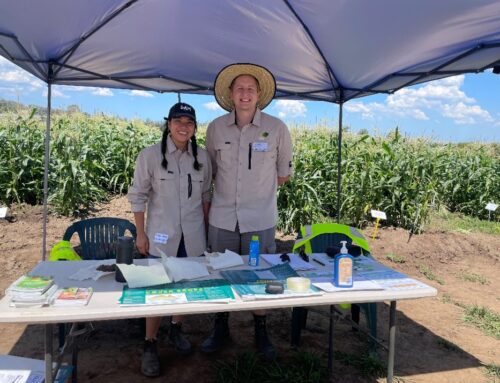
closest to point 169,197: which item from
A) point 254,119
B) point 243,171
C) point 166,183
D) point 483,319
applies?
point 166,183

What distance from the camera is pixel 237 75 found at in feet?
11.4

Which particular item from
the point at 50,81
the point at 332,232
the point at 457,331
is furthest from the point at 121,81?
the point at 457,331

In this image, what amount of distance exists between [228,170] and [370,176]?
450 cm

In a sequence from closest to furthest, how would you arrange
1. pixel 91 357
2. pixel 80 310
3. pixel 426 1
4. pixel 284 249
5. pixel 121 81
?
pixel 80 310 < pixel 426 1 < pixel 91 357 < pixel 121 81 < pixel 284 249

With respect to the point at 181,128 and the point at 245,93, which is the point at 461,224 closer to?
the point at 245,93

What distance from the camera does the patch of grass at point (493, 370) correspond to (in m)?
3.43

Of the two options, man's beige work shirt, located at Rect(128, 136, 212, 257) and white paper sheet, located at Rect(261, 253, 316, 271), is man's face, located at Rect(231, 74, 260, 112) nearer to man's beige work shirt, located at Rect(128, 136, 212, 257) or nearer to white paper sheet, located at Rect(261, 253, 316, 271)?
man's beige work shirt, located at Rect(128, 136, 212, 257)

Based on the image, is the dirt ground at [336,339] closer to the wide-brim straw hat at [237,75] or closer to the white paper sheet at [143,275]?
the white paper sheet at [143,275]

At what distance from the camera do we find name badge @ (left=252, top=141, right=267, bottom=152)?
3.33m

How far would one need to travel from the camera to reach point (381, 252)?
655 cm

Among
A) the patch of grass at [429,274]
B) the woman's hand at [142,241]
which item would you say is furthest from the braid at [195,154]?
the patch of grass at [429,274]

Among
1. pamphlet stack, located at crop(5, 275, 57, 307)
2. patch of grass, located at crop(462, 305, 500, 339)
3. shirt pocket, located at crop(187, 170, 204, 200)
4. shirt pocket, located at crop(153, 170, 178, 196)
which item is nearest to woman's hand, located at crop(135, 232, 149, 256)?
shirt pocket, located at crop(153, 170, 178, 196)

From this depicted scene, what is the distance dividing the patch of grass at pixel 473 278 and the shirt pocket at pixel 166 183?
4.56 metres

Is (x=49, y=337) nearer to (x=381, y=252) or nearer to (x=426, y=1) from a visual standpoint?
(x=426, y=1)
